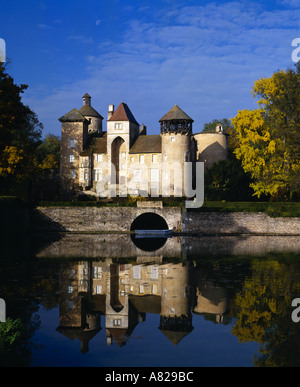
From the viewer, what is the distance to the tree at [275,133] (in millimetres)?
35344

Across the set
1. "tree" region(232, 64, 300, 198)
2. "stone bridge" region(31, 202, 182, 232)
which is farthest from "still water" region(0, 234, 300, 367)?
"stone bridge" region(31, 202, 182, 232)

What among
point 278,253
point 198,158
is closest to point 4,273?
point 278,253

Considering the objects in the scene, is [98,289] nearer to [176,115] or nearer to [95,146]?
[176,115]

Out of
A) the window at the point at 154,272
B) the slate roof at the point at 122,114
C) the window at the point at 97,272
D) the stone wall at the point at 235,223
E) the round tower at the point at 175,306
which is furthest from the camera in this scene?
the slate roof at the point at 122,114

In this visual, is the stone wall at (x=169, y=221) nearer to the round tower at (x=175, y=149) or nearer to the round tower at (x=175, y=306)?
the round tower at (x=175, y=149)

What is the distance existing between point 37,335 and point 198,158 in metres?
48.5

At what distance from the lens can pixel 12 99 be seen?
1193 inches

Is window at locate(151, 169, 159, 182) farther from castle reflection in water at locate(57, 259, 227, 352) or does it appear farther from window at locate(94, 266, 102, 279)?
window at locate(94, 266, 102, 279)

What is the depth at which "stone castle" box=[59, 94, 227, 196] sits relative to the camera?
51.0 m

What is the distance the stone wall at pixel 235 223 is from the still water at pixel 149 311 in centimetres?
1631

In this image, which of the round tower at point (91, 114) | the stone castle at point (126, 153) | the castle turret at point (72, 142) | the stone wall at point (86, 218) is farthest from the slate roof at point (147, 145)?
the stone wall at point (86, 218)

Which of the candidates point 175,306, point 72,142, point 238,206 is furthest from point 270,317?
point 72,142
